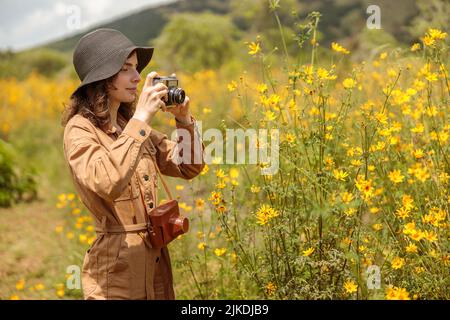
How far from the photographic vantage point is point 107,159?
5.88ft

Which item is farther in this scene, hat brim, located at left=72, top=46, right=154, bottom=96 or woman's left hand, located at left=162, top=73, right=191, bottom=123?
woman's left hand, located at left=162, top=73, right=191, bottom=123

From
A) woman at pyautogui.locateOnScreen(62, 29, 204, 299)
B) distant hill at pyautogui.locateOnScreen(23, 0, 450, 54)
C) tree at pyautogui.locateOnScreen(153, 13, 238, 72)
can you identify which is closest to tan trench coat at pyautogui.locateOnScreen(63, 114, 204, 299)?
woman at pyautogui.locateOnScreen(62, 29, 204, 299)

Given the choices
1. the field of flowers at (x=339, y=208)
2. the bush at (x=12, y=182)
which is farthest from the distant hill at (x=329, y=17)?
the bush at (x=12, y=182)

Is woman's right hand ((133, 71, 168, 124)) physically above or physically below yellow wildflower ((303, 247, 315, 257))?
above

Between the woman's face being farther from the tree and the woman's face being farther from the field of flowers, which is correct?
the tree

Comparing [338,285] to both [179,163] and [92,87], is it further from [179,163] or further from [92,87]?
[92,87]

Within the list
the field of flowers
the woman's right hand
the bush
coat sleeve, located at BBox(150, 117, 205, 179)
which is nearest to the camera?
the woman's right hand

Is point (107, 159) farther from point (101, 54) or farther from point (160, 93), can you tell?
point (101, 54)

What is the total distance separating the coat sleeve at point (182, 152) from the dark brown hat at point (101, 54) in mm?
384

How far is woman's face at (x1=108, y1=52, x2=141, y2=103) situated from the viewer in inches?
80.6

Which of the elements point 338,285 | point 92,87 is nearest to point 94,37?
point 92,87

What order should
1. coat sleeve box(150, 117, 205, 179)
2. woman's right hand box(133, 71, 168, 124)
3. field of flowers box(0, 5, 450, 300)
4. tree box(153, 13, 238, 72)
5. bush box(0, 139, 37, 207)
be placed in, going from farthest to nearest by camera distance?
tree box(153, 13, 238, 72), bush box(0, 139, 37, 207), coat sleeve box(150, 117, 205, 179), field of flowers box(0, 5, 450, 300), woman's right hand box(133, 71, 168, 124)
